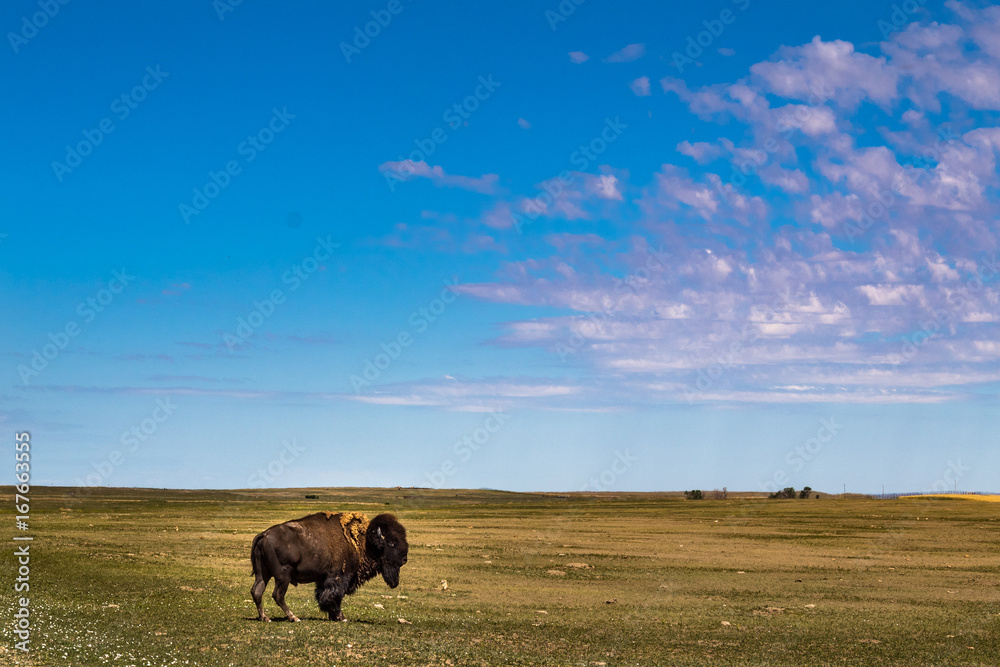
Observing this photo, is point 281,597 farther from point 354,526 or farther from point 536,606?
point 536,606

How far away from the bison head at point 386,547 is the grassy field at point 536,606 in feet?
3.70

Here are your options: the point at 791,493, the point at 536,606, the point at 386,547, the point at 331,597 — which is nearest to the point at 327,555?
the point at 331,597

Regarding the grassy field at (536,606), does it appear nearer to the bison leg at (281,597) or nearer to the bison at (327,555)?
the bison leg at (281,597)

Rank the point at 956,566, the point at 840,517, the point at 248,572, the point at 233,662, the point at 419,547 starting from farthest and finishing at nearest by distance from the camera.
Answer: the point at 840,517
the point at 419,547
the point at 956,566
the point at 248,572
the point at 233,662

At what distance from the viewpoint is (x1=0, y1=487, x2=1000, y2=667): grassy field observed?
15.0 metres

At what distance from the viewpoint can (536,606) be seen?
23266 millimetres

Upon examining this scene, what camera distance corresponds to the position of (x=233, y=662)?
13.2 m

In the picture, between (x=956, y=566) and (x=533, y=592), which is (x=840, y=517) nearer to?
(x=956, y=566)

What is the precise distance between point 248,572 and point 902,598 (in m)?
21.7

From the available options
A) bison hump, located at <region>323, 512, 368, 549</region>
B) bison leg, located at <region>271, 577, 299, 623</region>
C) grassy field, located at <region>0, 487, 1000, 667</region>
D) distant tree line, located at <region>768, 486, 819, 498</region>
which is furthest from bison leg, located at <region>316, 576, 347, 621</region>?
distant tree line, located at <region>768, 486, 819, 498</region>

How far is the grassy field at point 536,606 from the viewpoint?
15031 mm

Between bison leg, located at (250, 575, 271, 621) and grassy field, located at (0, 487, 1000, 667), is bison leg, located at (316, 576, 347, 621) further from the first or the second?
bison leg, located at (250, 575, 271, 621)

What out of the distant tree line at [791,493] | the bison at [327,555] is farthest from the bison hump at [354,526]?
the distant tree line at [791,493]

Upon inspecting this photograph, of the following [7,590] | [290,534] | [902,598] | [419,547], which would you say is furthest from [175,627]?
[419,547]
